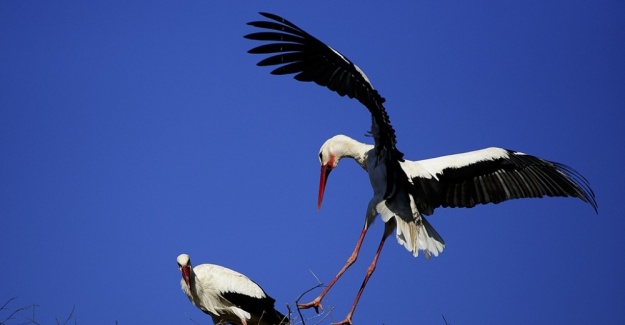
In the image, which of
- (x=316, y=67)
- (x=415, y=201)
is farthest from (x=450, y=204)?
(x=316, y=67)

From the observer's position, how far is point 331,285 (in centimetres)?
820

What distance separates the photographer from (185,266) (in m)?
8.98

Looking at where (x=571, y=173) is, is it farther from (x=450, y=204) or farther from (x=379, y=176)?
(x=379, y=176)

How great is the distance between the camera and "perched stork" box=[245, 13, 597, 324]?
7.46 metres

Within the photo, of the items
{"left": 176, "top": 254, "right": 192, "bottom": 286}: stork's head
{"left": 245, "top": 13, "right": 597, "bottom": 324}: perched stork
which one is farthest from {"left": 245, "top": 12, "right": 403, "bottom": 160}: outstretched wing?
{"left": 176, "top": 254, "right": 192, "bottom": 286}: stork's head

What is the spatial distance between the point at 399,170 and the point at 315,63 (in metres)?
1.22

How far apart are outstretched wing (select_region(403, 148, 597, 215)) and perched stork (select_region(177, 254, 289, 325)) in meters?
1.80

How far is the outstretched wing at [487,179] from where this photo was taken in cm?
A: 839

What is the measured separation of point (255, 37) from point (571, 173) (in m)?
3.10

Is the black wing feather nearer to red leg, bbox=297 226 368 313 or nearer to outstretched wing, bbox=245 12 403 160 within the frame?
red leg, bbox=297 226 368 313

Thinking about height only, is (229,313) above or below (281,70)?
below

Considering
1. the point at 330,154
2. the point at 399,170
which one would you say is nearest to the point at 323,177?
the point at 330,154

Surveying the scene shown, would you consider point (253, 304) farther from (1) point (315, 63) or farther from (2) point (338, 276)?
(1) point (315, 63)

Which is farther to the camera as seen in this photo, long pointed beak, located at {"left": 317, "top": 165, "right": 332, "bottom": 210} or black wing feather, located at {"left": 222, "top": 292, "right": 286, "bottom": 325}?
black wing feather, located at {"left": 222, "top": 292, "right": 286, "bottom": 325}
